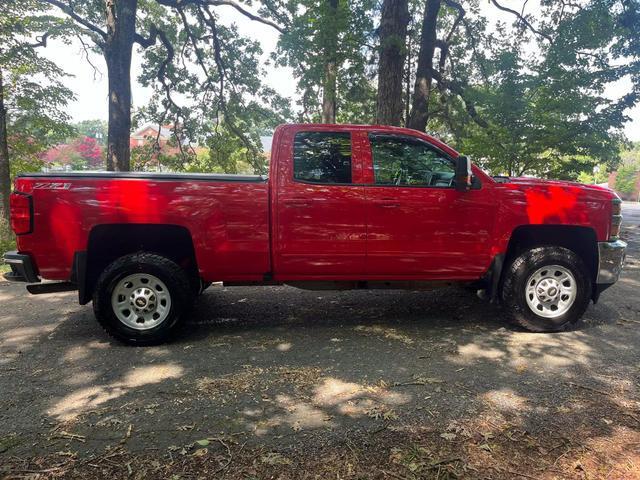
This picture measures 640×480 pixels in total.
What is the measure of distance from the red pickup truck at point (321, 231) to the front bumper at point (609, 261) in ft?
0.05

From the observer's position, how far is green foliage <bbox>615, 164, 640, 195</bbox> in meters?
46.2

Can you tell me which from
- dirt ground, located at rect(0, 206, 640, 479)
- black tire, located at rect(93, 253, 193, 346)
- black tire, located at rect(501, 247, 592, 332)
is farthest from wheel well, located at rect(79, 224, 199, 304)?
black tire, located at rect(501, 247, 592, 332)

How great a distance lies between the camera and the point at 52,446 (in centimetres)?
248

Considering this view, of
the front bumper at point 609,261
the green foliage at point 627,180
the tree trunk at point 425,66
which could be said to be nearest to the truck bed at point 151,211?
the front bumper at point 609,261

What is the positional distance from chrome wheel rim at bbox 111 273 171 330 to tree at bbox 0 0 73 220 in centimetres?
940

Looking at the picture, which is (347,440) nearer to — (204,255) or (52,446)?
(52,446)

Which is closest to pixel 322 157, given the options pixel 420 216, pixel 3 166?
pixel 420 216

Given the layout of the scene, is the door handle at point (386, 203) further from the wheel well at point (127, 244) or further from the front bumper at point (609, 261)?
the front bumper at point (609, 261)

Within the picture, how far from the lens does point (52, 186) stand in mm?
3859

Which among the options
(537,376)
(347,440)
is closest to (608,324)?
(537,376)

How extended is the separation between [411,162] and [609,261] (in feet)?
7.63

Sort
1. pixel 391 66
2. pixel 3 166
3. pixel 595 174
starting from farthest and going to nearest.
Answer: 1. pixel 595 174
2. pixel 3 166
3. pixel 391 66

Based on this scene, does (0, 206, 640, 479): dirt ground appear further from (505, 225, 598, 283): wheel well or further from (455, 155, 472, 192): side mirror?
(455, 155, 472, 192): side mirror

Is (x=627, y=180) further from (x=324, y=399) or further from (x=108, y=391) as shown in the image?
(x=108, y=391)
